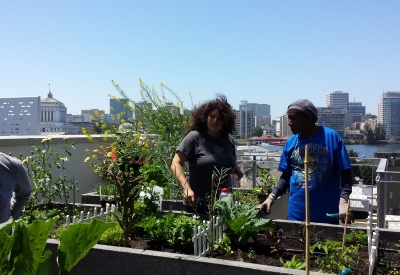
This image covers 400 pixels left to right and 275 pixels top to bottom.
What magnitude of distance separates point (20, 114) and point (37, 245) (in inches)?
328

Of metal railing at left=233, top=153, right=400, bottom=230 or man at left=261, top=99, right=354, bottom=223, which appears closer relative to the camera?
man at left=261, top=99, right=354, bottom=223

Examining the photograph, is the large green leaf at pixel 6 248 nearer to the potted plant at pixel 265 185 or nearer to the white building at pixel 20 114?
the potted plant at pixel 265 185

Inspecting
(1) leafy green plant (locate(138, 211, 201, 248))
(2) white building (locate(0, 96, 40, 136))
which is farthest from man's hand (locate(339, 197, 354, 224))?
(2) white building (locate(0, 96, 40, 136))

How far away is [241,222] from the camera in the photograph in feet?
9.89

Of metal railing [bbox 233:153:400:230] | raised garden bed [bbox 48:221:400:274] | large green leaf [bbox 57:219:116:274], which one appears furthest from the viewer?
metal railing [bbox 233:153:400:230]

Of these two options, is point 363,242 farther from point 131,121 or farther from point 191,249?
point 131,121

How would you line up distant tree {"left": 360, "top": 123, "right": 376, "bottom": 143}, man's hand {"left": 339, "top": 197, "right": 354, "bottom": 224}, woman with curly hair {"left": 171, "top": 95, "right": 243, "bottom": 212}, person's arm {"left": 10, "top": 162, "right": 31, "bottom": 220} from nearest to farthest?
person's arm {"left": 10, "top": 162, "right": 31, "bottom": 220}
man's hand {"left": 339, "top": 197, "right": 354, "bottom": 224}
woman with curly hair {"left": 171, "top": 95, "right": 243, "bottom": 212}
distant tree {"left": 360, "top": 123, "right": 376, "bottom": 143}

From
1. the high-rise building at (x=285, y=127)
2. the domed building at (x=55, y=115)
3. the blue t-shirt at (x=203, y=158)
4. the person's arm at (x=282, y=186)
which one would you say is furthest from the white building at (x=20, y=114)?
the person's arm at (x=282, y=186)

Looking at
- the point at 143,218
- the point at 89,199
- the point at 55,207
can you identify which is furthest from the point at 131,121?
the point at 143,218

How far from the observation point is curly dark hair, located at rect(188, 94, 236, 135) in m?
3.78

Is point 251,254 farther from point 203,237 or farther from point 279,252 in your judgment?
point 203,237

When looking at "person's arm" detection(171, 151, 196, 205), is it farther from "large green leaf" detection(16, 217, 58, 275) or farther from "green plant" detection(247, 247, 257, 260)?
"large green leaf" detection(16, 217, 58, 275)

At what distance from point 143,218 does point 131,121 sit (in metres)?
4.19

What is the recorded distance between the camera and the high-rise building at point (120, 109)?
286 inches
